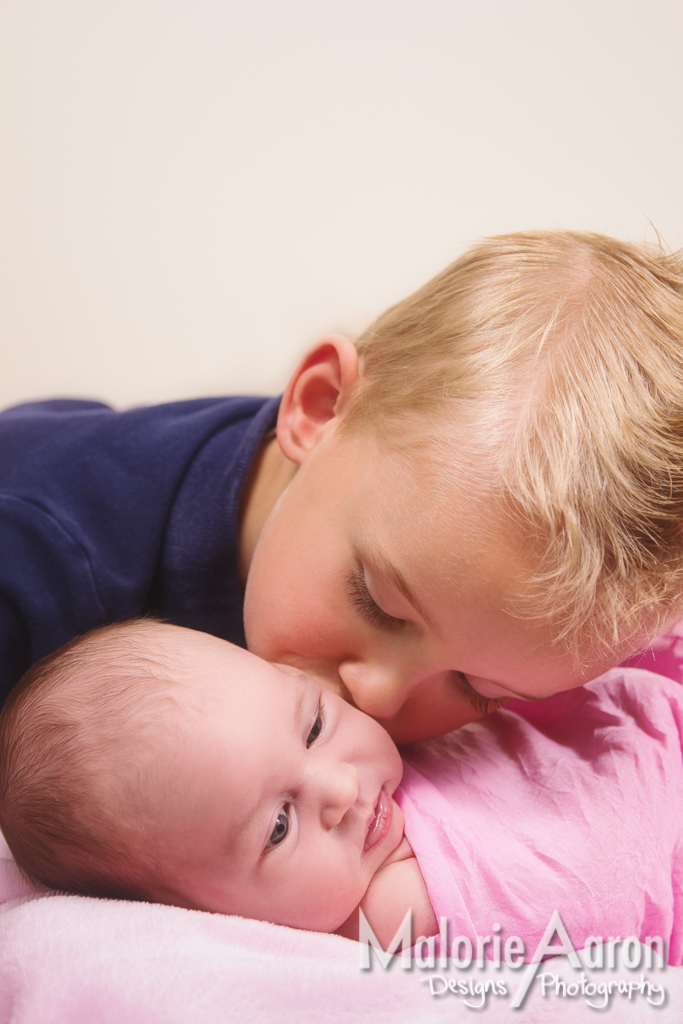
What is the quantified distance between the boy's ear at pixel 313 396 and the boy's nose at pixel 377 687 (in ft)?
0.92

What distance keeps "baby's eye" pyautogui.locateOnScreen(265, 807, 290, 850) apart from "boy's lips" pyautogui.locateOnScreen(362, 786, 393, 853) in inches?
3.3

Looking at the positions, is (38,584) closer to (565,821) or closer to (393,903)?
(393,903)

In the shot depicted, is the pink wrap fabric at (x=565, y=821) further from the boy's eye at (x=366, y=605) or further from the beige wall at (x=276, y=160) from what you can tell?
the beige wall at (x=276, y=160)

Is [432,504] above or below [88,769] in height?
above

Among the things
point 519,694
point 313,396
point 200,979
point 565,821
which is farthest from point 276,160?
point 200,979

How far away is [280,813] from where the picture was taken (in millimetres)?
801

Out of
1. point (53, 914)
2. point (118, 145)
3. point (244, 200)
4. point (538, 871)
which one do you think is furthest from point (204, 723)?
point (118, 145)

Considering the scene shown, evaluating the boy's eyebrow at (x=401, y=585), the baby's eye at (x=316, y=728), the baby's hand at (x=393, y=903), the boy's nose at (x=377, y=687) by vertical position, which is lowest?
the baby's hand at (x=393, y=903)

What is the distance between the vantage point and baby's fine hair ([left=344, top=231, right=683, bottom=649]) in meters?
0.76

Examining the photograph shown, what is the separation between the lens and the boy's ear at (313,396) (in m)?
1.01

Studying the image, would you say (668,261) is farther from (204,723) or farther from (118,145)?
(118,145)

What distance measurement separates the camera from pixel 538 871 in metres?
0.82

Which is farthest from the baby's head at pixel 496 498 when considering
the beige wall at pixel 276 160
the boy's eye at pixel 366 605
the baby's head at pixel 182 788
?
the beige wall at pixel 276 160

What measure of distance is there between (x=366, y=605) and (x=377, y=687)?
87mm
